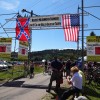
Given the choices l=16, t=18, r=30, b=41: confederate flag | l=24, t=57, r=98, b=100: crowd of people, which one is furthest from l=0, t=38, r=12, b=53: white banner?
l=24, t=57, r=98, b=100: crowd of people

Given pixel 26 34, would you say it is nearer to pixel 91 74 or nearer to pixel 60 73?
pixel 91 74

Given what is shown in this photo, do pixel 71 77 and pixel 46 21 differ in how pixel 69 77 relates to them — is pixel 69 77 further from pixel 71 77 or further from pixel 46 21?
pixel 46 21

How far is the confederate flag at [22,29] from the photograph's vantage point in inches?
938

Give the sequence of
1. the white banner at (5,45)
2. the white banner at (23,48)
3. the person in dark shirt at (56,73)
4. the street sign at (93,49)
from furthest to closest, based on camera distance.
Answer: the white banner at (23,48) → the white banner at (5,45) → the street sign at (93,49) → the person in dark shirt at (56,73)

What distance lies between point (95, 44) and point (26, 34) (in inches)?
280

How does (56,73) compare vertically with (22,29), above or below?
below

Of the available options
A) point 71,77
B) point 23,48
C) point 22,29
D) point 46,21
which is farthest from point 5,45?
point 71,77

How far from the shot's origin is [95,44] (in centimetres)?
1967

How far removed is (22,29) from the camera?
24.3 meters

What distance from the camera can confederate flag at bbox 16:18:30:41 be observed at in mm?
23828

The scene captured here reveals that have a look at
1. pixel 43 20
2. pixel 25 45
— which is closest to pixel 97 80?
pixel 43 20

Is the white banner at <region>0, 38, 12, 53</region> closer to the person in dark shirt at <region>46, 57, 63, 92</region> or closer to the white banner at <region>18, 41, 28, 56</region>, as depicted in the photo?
the white banner at <region>18, 41, 28, 56</region>

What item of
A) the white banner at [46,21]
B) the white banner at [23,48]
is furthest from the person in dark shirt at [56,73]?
the white banner at [23,48]

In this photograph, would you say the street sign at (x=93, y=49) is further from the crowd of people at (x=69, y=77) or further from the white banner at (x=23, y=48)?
the white banner at (x=23, y=48)
